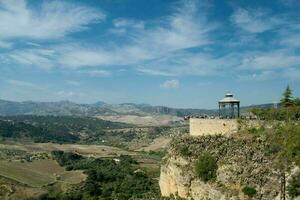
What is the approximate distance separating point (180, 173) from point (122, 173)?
199 ft

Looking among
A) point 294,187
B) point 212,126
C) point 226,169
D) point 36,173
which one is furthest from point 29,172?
point 294,187

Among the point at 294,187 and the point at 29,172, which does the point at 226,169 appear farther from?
the point at 29,172

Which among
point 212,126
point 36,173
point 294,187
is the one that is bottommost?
point 36,173

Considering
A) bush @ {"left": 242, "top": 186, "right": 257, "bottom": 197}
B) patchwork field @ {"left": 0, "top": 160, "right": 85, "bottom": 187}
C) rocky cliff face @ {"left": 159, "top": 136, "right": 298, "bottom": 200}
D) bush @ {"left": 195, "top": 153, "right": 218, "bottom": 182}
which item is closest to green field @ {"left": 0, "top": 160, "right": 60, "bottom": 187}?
patchwork field @ {"left": 0, "top": 160, "right": 85, "bottom": 187}

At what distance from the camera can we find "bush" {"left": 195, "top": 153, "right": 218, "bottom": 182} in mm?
41062

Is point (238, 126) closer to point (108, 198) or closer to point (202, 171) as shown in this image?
point (202, 171)

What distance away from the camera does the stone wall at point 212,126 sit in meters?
44.3

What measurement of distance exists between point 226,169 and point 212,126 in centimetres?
693

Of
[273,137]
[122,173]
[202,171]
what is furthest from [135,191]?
[273,137]

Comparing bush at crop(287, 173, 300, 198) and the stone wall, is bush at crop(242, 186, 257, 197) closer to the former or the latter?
bush at crop(287, 173, 300, 198)

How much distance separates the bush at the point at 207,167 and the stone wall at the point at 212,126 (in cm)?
369

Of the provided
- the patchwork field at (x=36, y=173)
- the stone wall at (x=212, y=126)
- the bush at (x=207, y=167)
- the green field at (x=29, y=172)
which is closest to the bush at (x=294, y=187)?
the bush at (x=207, y=167)

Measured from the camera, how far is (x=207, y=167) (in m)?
41.6

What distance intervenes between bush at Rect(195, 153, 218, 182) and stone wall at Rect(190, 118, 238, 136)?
3.69m
